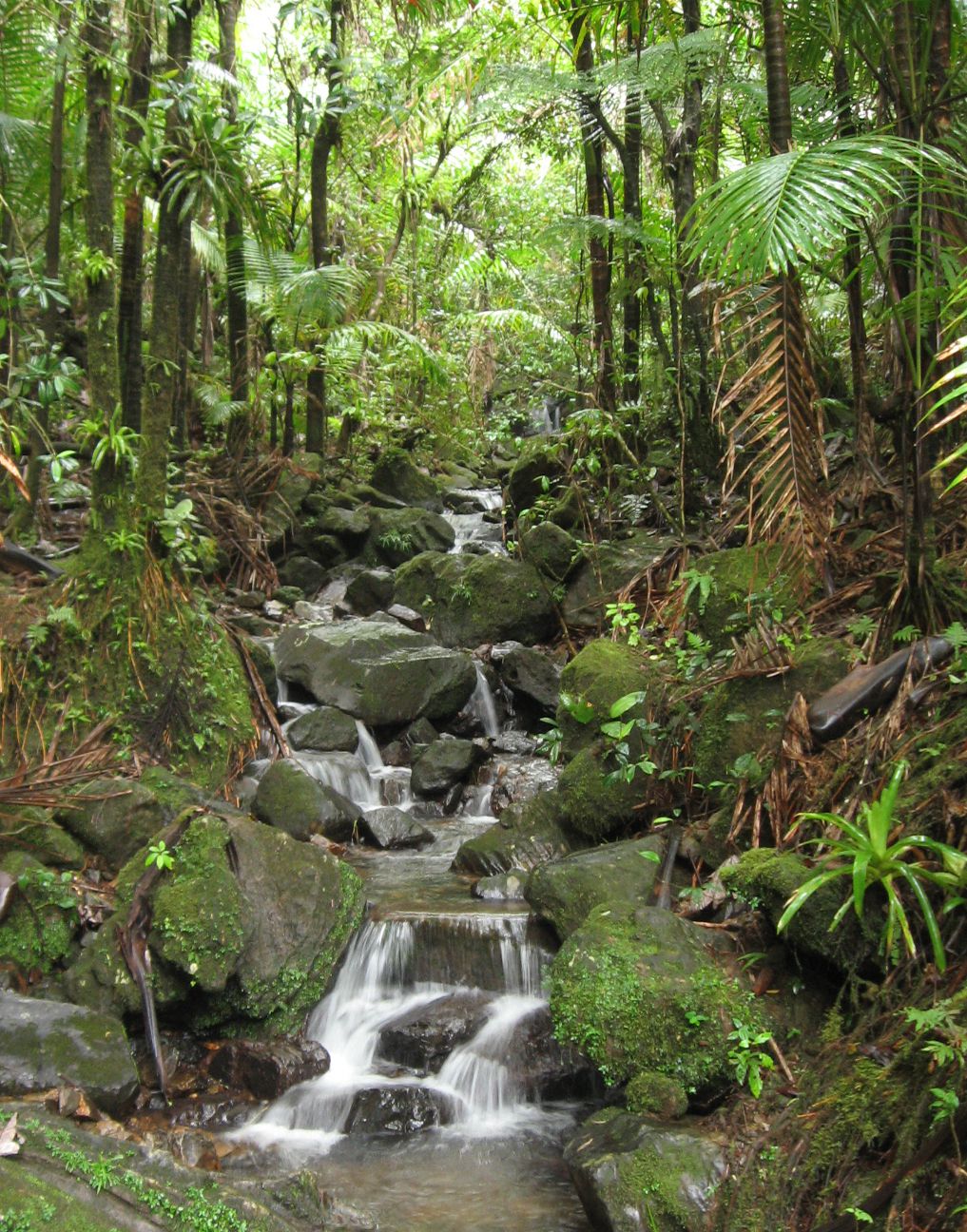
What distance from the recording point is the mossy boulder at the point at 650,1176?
3.43m

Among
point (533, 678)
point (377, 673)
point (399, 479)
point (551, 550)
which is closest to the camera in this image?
point (377, 673)

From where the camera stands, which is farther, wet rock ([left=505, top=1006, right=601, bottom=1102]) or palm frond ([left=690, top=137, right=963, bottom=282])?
wet rock ([left=505, top=1006, right=601, bottom=1102])

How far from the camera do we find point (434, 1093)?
185 inches

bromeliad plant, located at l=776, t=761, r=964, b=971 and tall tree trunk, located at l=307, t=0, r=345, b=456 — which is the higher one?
tall tree trunk, located at l=307, t=0, r=345, b=456

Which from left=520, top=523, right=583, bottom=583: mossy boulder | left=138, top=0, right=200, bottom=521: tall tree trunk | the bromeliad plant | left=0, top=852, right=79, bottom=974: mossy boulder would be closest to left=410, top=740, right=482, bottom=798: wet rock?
left=520, top=523, right=583, bottom=583: mossy boulder

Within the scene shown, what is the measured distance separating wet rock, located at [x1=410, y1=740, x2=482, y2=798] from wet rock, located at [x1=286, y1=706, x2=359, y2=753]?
0.64 metres

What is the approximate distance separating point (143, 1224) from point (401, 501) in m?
11.2

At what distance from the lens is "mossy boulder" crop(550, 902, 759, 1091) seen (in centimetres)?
396

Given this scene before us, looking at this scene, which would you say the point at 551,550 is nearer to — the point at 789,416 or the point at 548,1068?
the point at 789,416

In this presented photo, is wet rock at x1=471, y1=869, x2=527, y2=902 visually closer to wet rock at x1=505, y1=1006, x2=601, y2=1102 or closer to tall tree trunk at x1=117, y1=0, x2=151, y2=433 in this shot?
wet rock at x1=505, y1=1006, x2=601, y2=1102

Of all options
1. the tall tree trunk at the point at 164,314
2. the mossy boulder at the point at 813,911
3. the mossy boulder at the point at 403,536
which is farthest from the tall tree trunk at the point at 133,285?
the mossy boulder at the point at 813,911

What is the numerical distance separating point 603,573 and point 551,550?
0.74m

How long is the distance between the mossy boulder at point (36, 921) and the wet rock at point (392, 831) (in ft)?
8.25

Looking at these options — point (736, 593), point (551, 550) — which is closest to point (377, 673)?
point (551, 550)
